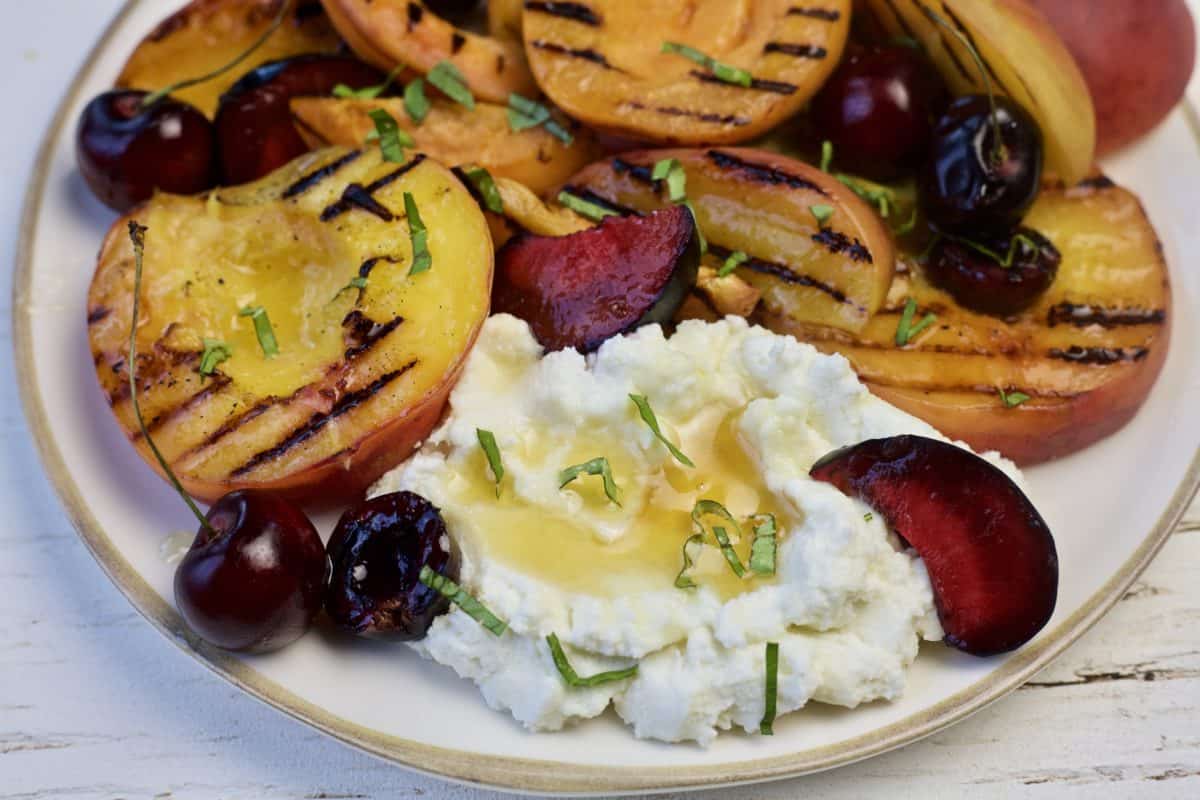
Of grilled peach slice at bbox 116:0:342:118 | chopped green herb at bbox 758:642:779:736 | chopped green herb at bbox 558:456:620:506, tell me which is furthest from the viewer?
grilled peach slice at bbox 116:0:342:118

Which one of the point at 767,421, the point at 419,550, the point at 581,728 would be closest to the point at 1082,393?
the point at 767,421

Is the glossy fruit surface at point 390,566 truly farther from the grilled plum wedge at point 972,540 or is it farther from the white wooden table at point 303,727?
the grilled plum wedge at point 972,540

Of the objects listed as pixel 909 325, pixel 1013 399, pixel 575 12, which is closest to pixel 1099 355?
pixel 1013 399

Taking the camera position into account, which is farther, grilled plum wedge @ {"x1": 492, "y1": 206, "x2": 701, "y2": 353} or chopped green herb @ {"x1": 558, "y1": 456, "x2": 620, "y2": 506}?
grilled plum wedge @ {"x1": 492, "y1": 206, "x2": 701, "y2": 353}

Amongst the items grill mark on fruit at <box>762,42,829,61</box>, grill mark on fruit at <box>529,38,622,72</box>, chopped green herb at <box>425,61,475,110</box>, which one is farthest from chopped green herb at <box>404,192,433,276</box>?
grill mark on fruit at <box>762,42,829,61</box>

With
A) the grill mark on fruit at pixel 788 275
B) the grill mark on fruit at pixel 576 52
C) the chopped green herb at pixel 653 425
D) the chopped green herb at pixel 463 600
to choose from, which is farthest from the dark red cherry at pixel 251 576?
the grill mark on fruit at pixel 576 52

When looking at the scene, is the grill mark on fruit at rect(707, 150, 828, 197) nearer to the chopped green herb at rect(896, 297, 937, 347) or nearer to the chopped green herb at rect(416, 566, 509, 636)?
the chopped green herb at rect(896, 297, 937, 347)
